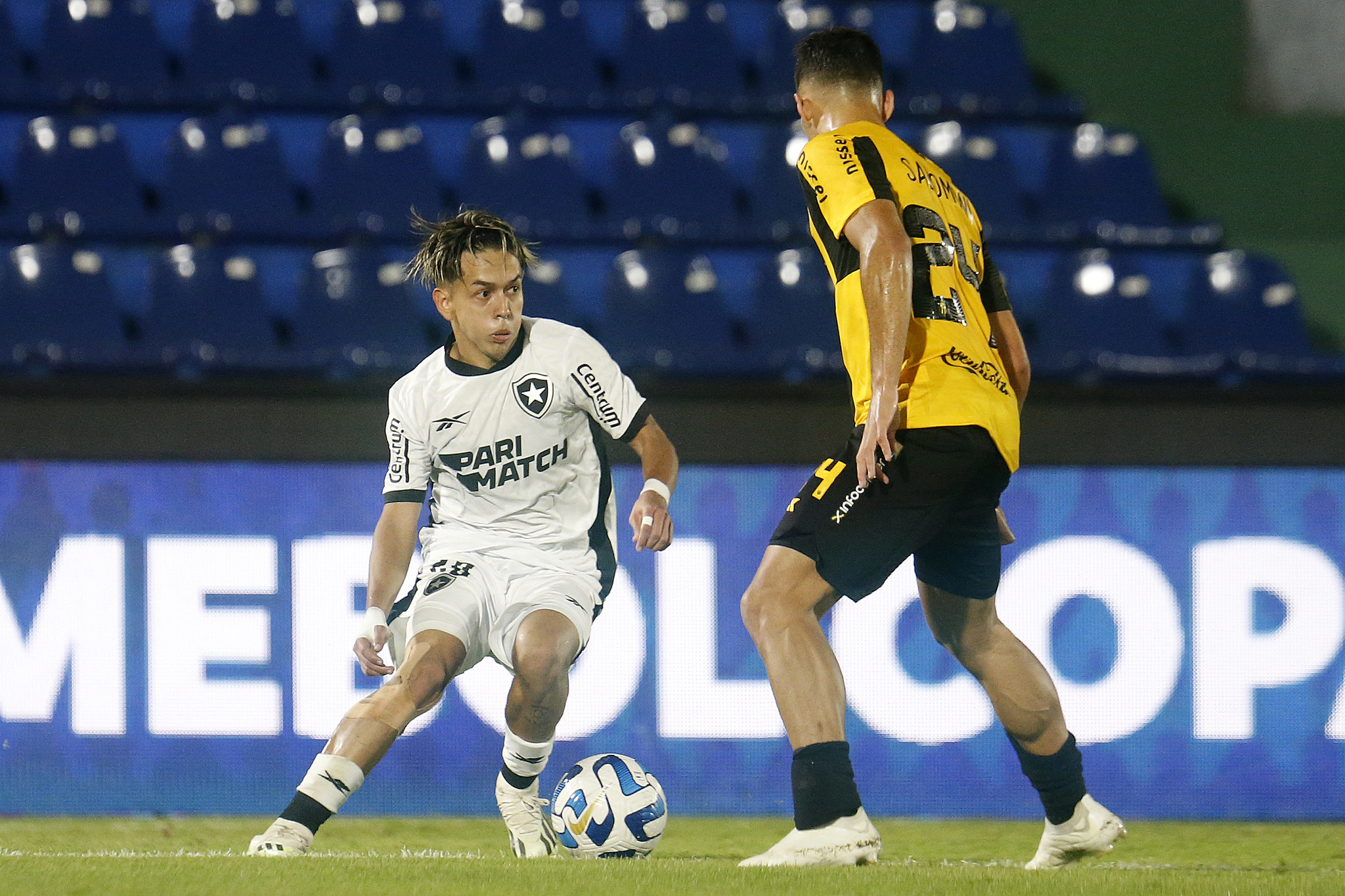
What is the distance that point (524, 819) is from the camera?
3721mm

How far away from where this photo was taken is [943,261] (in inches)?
124

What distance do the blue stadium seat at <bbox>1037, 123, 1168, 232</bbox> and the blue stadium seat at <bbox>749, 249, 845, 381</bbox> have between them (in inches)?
62.2

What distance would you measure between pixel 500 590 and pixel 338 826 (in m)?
1.20

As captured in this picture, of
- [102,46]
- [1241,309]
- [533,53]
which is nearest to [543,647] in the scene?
[1241,309]

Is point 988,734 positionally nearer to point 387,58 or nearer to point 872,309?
point 872,309

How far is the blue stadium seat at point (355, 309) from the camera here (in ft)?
17.1

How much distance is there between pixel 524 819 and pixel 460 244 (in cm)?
143

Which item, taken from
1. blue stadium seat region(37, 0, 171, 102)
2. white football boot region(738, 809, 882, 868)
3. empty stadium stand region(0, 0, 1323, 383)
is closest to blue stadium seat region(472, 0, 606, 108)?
empty stadium stand region(0, 0, 1323, 383)

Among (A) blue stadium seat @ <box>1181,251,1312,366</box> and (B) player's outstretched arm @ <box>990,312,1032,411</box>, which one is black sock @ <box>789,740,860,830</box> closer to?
(B) player's outstretched arm @ <box>990,312,1032,411</box>

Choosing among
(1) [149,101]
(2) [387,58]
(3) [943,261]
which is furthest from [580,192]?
(3) [943,261]

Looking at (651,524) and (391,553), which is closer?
(651,524)

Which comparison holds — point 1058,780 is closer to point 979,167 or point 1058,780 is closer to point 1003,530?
point 1003,530

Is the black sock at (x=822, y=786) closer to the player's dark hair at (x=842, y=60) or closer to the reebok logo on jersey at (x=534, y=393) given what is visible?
the reebok logo on jersey at (x=534, y=393)

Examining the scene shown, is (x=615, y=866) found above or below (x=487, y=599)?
below
